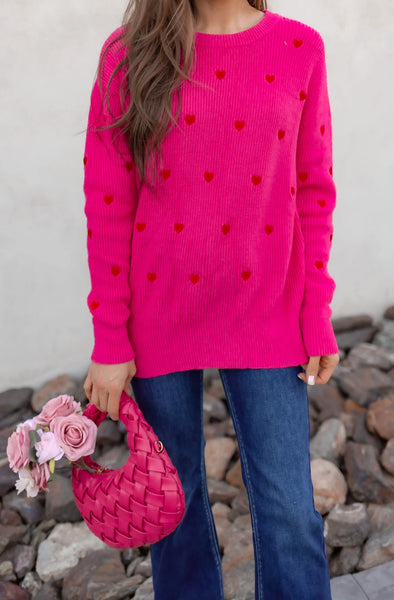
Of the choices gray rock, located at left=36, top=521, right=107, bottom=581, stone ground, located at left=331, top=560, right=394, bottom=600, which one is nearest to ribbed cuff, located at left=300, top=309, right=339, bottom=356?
stone ground, located at left=331, top=560, right=394, bottom=600

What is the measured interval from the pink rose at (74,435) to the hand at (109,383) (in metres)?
0.06

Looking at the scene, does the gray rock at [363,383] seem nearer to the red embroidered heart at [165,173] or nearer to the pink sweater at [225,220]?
the pink sweater at [225,220]

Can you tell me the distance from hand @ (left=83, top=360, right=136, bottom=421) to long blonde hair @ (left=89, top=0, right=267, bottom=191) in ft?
1.49

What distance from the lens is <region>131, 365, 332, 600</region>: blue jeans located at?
1.33 meters

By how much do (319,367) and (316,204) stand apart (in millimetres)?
411

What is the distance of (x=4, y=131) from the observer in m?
2.50

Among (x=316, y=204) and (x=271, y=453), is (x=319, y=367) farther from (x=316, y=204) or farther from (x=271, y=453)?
(x=316, y=204)

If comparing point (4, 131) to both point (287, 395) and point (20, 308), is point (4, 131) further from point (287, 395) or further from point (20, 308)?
point (287, 395)

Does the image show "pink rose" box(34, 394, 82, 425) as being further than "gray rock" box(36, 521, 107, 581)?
No

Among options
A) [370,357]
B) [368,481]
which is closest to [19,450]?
[368,481]

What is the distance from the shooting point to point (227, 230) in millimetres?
1316

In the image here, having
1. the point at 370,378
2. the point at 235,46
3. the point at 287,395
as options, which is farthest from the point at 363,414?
the point at 235,46

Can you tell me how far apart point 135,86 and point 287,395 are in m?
0.79

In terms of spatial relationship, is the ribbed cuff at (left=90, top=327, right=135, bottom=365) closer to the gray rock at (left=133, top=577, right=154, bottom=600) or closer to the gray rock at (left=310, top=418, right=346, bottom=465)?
the gray rock at (left=133, top=577, right=154, bottom=600)
